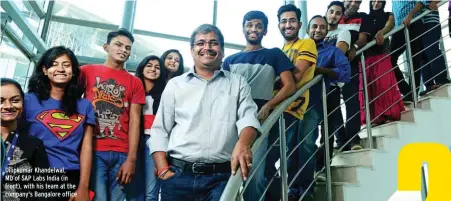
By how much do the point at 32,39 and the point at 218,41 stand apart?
2.88 meters

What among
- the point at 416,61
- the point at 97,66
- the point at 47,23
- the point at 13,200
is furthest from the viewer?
the point at 47,23

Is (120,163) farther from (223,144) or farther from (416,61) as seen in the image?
(416,61)

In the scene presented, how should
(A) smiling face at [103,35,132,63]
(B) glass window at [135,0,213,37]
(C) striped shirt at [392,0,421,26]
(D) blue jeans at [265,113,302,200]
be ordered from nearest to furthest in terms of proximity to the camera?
1. (A) smiling face at [103,35,132,63]
2. (D) blue jeans at [265,113,302,200]
3. (C) striped shirt at [392,0,421,26]
4. (B) glass window at [135,0,213,37]

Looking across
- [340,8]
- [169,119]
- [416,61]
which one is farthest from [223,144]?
[416,61]

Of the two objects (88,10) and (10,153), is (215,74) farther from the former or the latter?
(88,10)

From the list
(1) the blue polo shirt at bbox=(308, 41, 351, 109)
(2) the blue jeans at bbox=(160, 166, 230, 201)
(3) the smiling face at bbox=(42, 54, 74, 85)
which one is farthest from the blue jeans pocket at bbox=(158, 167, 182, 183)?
(1) the blue polo shirt at bbox=(308, 41, 351, 109)

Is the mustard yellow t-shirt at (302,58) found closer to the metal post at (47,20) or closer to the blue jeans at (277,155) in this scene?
the blue jeans at (277,155)

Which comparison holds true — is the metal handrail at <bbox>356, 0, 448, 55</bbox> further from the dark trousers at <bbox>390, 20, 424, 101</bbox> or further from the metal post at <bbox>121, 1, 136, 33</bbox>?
the metal post at <bbox>121, 1, 136, 33</bbox>

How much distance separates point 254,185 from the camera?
1530mm

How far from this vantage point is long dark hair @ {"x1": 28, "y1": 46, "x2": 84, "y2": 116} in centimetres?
132

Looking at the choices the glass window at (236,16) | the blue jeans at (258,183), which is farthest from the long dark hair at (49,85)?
the glass window at (236,16)

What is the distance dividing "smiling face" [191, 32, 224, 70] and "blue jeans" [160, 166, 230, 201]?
1.30ft

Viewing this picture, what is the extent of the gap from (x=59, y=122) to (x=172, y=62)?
0.82 m

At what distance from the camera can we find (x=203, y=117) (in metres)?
1.22
